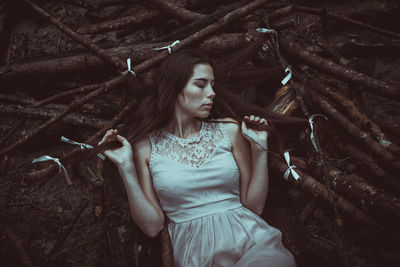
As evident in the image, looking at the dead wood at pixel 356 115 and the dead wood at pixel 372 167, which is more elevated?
the dead wood at pixel 356 115

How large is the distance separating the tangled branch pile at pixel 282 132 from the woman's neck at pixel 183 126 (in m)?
0.42

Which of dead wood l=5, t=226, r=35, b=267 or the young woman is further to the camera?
dead wood l=5, t=226, r=35, b=267

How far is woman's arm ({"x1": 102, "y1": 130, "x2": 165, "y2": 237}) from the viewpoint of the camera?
2.15 m

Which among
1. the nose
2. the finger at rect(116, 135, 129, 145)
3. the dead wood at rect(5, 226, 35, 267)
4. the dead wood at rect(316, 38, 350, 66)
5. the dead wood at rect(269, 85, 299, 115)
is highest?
the dead wood at rect(316, 38, 350, 66)

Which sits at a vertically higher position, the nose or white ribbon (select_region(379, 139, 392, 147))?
the nose

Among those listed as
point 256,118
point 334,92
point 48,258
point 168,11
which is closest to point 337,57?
point 334,92

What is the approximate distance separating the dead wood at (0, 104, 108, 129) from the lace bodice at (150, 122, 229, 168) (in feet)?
2.41

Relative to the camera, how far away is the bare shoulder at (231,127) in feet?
8.06

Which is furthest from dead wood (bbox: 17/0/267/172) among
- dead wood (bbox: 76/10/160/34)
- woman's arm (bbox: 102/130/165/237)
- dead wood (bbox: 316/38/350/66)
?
dead wood (bbox: 76/10/160/34)

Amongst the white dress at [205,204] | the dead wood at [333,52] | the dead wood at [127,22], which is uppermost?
the dead wood at [127,22]

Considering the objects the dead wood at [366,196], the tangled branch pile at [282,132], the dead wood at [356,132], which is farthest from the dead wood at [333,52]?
the dead wood at [366,196]

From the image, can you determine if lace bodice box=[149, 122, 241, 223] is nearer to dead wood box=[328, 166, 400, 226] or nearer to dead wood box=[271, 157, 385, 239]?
dead wood box=[271, 157, 385, 239]

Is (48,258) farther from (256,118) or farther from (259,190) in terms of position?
(256,118)

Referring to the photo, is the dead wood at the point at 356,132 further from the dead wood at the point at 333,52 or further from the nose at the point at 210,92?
the nose at the point at 210,92
